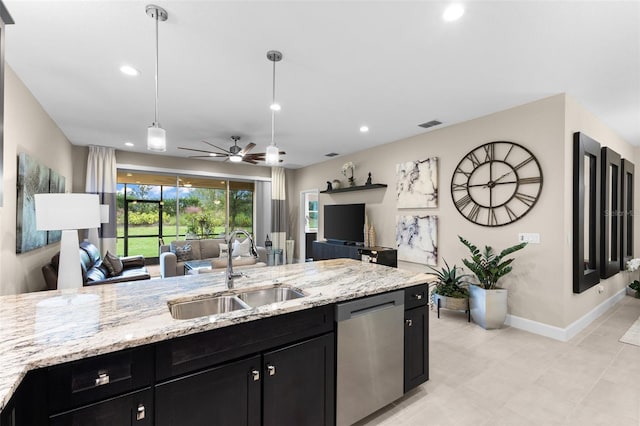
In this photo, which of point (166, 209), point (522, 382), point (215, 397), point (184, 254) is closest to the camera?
point (215, 397)

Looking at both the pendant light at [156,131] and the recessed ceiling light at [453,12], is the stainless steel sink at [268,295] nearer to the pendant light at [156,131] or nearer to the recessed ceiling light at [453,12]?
the pendant light at [156,131]

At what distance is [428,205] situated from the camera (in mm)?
4473

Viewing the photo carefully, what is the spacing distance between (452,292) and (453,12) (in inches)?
126

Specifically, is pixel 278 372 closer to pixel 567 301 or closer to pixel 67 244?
pixel 67 244

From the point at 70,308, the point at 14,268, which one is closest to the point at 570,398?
the point at 70,308

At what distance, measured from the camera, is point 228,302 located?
1.79 meters

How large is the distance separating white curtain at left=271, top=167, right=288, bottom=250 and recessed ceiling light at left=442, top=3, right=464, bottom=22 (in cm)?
625

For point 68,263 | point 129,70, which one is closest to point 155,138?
point 129,70

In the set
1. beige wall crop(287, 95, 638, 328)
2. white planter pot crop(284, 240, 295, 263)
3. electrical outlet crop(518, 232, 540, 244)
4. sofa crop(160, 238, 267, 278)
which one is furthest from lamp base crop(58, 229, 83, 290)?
white planter pot crop(284, 240, 295, 263)

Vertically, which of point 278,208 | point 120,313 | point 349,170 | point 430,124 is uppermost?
point 430,124

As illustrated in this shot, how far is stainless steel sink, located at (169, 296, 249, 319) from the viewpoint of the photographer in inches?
64.9

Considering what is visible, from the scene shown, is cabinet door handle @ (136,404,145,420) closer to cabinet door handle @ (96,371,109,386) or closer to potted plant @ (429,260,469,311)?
cabinet door handle @ (96,371,109,386)

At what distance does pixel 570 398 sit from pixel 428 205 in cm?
278

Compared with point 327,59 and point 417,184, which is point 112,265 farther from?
point 417,184
